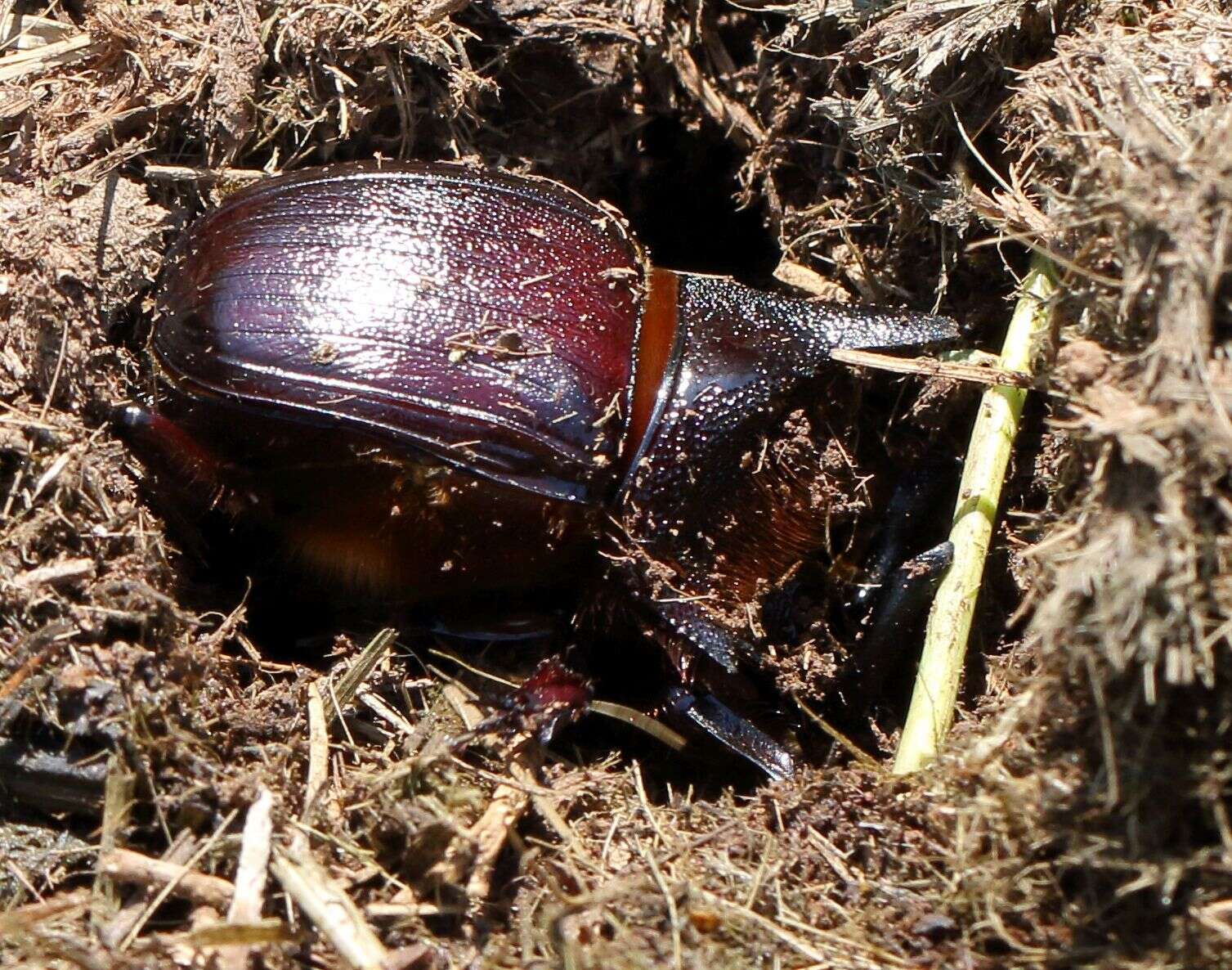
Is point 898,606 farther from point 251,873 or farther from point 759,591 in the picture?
point 251,873

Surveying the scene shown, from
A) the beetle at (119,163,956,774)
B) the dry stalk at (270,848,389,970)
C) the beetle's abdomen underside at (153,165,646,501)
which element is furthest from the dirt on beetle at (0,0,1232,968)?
the beetle's abdomen underside at (153,165,646,501)

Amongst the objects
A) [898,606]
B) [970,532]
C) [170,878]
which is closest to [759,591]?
[898,606]

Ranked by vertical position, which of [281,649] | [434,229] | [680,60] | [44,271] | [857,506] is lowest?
[281,649]

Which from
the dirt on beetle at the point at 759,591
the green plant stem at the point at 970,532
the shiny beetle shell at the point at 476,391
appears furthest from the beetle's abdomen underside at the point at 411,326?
the green plant stem at the point at 970,532

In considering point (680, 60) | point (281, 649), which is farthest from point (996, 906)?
point (680, 60)

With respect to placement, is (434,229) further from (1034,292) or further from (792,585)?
(1034,292)

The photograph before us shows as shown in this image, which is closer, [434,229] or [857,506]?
[434,229]

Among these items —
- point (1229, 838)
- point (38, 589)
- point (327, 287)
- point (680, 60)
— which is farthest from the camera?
point (680, 60)

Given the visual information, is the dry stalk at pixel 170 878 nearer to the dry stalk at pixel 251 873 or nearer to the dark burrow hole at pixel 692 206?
the dry stalk at pixel 251 873
